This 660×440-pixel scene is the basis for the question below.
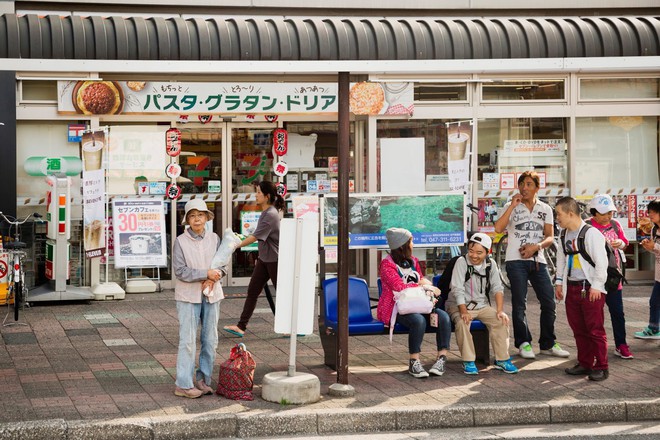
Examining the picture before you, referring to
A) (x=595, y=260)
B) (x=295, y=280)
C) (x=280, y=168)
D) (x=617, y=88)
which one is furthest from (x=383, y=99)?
(x=295, y=280)

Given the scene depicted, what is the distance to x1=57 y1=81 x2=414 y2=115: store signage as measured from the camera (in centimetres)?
1441

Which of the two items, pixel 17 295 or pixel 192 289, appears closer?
pixel 192 289

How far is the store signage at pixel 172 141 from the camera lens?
49.1 feet

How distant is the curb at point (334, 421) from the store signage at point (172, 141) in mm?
7547

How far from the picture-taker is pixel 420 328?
30.7 feet

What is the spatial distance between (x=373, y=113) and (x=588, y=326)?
21.3 ft

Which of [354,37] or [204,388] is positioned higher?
[354,37]

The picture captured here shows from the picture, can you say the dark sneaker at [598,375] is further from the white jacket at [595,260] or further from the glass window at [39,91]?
the glass window at [39,91]

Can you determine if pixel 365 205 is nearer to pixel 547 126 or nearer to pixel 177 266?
pixel 177 266

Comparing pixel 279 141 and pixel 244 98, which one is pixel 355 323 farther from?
pixel 279 141

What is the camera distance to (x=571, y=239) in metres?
9.62

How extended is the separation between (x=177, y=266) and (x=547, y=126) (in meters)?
8.83

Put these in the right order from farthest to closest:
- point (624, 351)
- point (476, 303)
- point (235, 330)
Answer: point (235, 330) < point (624, 351) < point (476, 303)

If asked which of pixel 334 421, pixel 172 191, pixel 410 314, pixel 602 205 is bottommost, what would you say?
pixel 334 421
